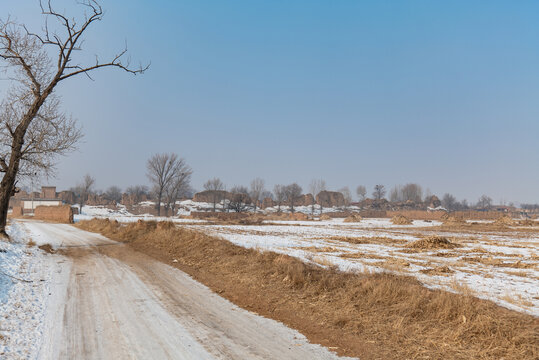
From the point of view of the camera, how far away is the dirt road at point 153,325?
5.22m

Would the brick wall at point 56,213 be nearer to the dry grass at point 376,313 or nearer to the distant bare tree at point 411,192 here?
the dry grass at point 376,313

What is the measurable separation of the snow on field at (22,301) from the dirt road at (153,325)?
0.56 ft

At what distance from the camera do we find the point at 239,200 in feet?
330

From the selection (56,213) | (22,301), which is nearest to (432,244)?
(22,301)

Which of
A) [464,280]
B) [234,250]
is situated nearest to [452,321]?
[464,280]

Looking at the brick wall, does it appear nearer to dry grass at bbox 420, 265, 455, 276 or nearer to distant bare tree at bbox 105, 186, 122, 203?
dry grass at bbox 420, 265, 455, 276

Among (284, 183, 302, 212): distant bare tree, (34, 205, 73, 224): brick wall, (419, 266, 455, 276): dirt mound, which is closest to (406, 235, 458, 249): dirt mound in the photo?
(419, 266, 455, 276): dirt mound

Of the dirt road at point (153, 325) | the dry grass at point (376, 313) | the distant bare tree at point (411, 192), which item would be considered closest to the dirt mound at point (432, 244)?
the dry grass at point (376, 313)

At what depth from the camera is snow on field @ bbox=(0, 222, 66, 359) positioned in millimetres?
5273

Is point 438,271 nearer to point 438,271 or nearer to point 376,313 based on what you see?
point 438,271

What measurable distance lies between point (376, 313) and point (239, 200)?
94.3 metres

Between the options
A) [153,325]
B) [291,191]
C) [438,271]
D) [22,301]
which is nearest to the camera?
[153,325]

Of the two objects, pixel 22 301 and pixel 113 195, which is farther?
pixel 113 195

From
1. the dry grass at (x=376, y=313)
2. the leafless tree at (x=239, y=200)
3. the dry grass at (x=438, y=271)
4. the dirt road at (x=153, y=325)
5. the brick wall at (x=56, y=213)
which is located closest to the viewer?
the dirt road at (x=153, y=325)
